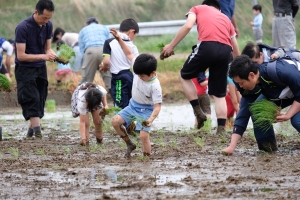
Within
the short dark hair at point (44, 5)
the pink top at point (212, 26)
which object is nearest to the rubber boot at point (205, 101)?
the pink top at point (212, 26)

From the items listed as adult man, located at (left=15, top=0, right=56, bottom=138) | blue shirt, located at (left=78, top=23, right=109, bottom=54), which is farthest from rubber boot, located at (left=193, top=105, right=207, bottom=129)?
blue shirt, located at (left=78, top=23, right=109, bottom=54)

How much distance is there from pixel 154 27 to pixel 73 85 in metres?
6.78

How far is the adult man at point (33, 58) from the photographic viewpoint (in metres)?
10.9

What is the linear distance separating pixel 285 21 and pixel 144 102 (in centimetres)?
A: 682

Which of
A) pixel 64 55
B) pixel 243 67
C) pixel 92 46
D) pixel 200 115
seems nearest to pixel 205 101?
pixel 200 115

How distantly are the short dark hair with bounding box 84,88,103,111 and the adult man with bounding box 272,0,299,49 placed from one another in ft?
19.0

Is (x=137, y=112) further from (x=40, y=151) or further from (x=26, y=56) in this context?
(x=26, y=56)

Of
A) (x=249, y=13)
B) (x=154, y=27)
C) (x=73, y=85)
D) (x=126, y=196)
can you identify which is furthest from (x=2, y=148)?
(x=249, y=13)

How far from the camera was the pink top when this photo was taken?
1038 cm

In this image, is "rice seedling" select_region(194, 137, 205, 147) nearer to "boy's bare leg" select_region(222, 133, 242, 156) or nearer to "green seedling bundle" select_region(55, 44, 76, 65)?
"boy's bare leg" select_region(222, 133, 242, 156)

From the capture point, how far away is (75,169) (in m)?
7.62

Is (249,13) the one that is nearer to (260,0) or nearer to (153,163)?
(260,0)

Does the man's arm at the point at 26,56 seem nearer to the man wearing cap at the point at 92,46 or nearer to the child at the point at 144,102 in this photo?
the child at the point at 144,102

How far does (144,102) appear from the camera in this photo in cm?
859
